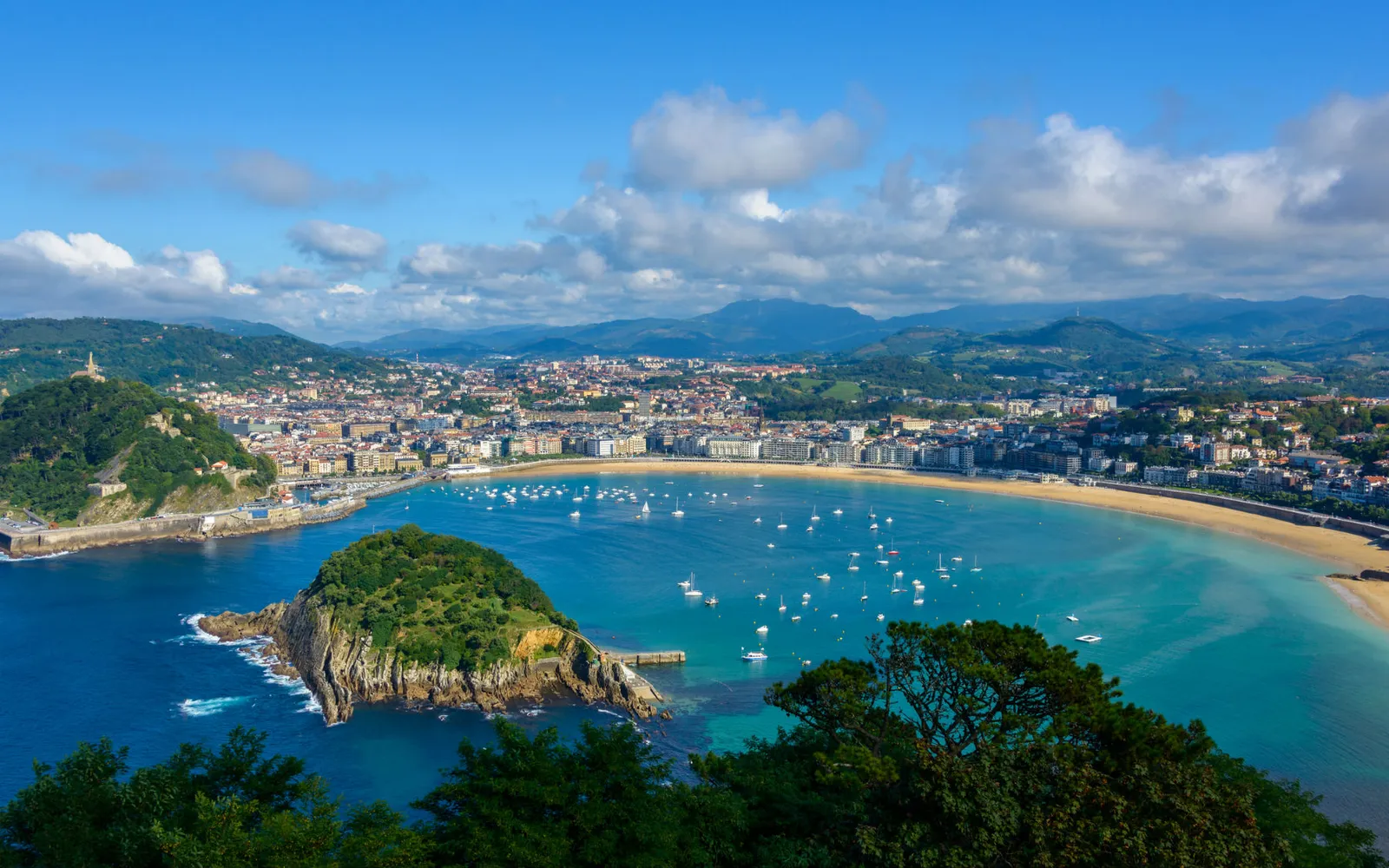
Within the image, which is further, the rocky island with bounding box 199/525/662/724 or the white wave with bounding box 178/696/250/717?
the rocky island with bounding box 199/525/662/724

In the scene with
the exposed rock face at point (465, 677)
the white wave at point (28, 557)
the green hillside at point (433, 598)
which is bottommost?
the white wave at point (28, 557)

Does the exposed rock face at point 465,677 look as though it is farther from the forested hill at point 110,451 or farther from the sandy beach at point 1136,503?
the forested hill at point 110,451

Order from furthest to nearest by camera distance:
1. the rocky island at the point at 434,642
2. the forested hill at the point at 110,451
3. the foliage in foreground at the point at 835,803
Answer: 1. the forested hill at the point at 110,451
2. the rocky island at the point at 434,642
3. the foliage in foreground at the point at 835,803

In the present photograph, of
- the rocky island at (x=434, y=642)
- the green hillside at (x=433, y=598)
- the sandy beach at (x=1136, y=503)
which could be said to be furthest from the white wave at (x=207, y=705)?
the sandy beach at (x=1136, y=503)

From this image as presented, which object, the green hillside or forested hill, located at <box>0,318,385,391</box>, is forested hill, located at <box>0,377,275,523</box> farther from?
forested hill, located at <box>0,318,385,391</box>

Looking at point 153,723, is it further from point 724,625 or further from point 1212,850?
point 1212,850

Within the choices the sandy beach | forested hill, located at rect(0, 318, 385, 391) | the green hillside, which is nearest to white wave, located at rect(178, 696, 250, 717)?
the green hillside

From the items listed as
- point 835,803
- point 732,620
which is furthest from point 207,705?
point 835,803
